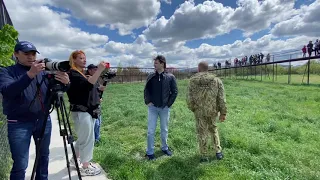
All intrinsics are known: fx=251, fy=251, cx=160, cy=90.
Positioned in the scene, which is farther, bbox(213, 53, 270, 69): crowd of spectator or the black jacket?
bbox(213, 53, 270, 69): crowd of spectator

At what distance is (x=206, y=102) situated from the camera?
A: 14.2 ft

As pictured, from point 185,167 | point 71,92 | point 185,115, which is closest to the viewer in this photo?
point 71,92

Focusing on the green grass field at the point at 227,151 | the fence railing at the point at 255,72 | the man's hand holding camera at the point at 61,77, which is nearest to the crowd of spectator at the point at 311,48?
the fence railing at the point at 255,72

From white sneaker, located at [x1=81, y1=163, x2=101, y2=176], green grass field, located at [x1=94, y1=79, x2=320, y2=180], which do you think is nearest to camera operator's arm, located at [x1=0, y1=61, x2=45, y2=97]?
white sneaker, located at [x1=81, y1=163, x2=101, y2=176]

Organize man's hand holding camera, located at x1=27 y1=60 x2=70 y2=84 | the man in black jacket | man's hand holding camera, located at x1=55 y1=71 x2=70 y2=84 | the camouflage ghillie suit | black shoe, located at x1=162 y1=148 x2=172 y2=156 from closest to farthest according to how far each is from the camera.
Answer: man's hand holding camera, located at x1=27 y1=60 x2=70 y2=84
man's hand holding camera, located at x1=55 y1=71 x2=70 y2=84
the camouflage ghillie suit
the man in black jacket
black shoe, located at x1=162 y1=148 x2=172 y2=156

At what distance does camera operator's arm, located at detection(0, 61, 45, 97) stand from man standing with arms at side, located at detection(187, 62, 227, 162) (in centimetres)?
276

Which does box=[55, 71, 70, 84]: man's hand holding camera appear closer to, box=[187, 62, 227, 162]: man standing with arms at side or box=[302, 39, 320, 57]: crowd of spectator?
box=[187, 62, 227, 162]: man standing with arms at side

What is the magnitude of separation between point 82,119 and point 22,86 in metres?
1.28

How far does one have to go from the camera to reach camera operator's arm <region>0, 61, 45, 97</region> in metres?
2.26

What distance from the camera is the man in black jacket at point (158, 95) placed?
4.57 m

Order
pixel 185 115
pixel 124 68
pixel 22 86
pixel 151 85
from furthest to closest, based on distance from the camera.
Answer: pixel 124 68
pixel 185 115
pixel 151 85
pixel 22 86

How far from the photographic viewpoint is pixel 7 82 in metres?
2.42

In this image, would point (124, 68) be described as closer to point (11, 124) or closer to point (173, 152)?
point (173, 152)

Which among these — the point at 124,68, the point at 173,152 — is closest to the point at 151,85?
the point at 173,152
